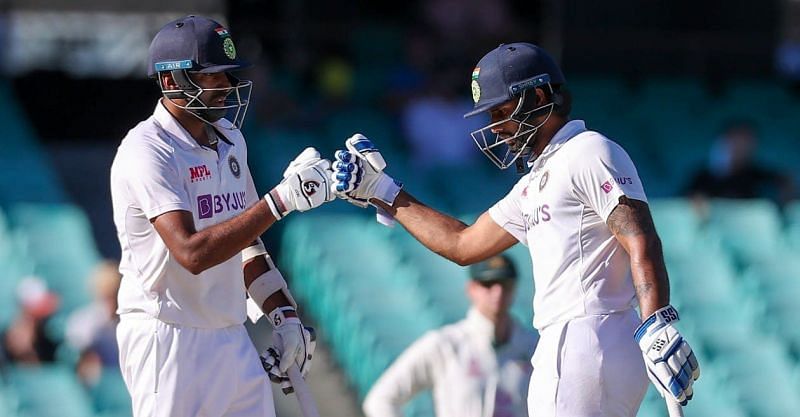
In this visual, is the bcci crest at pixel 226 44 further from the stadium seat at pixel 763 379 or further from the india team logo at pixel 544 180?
the stadium seat at pixel 763 379

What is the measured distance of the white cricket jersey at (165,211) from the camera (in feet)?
16.0

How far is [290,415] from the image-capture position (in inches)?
336

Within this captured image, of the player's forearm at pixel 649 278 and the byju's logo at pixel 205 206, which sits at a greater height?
the byju's logo at pixel 205 206

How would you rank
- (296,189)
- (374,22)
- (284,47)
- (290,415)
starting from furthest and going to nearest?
(374,22) < (284,47) < (290,415) < (296,189)

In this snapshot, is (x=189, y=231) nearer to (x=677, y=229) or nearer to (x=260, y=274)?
(x=260, y=274)

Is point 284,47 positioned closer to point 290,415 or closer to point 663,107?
point 663,107

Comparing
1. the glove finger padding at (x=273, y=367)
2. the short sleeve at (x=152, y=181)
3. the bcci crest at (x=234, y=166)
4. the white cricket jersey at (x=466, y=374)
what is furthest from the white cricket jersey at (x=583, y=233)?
the white cricket jersey at (x=466, y=374)

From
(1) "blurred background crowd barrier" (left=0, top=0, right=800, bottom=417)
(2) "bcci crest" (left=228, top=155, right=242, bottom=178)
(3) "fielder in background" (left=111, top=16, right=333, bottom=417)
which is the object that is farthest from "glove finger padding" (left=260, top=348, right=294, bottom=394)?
(1) "blurred background crowd barrier" (left=0, top=0, right=800, bottom=417)

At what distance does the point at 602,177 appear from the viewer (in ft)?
15.9

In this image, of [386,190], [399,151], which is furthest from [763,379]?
[386,190]

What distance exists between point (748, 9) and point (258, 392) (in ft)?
30.8

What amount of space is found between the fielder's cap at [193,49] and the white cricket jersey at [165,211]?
0.20 m

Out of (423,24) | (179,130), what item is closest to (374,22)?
(423,24)

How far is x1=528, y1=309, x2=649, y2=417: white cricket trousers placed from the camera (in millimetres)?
4832
